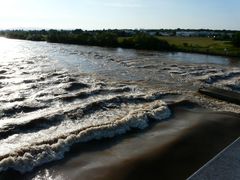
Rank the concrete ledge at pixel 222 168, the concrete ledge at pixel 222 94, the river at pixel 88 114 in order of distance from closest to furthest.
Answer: the concrete ledge at pixel 222 168 < the river at pixel 88 114 < the concrete ledge at pixel 222 94

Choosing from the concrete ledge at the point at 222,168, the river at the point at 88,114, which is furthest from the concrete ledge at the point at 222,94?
the concrete ledge at the point at 222,168

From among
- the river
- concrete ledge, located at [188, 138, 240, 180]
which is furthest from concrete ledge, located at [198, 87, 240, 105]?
concrete ledge, located at [188, 138, 240, 180]

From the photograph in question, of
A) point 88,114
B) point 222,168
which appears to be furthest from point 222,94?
point 222,168

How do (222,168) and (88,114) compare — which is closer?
(222,168)

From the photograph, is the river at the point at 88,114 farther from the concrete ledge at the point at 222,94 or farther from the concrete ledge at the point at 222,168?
the concrete ledge at the point at 222,168

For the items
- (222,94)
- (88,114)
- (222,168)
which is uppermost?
(222,168)

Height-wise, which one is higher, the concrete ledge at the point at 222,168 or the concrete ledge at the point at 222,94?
the concrete ledge at the point at 222,168

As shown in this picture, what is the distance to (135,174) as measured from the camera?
17.4m

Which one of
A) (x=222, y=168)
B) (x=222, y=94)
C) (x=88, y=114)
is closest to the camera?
(x=222, y=168)

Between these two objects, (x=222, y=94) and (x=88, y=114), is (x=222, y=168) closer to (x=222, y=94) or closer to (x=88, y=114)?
(x=88, y=114)

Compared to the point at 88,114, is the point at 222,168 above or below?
above

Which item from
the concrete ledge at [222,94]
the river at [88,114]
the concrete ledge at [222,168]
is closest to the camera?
the concrete ledge at [222,168]

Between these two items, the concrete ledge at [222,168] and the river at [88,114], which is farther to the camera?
the river at [88,114]

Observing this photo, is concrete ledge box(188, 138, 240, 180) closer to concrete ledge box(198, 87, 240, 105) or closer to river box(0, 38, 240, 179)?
river box(0, 38, 240, 179)
